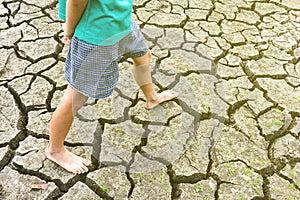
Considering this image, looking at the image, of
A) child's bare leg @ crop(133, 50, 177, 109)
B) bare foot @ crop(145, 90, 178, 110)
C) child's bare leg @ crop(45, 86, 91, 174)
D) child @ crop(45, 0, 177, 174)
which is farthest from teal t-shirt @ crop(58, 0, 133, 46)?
bare foot @ crop(145, 90, 178, 110)

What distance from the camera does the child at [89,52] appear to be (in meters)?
1.37

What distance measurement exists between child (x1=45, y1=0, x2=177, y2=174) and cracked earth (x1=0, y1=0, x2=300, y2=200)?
158 millimetres

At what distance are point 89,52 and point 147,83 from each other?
2.05 ft

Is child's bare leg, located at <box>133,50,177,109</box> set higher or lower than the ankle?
higher

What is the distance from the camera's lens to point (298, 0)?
328cm

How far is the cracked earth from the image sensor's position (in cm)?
186

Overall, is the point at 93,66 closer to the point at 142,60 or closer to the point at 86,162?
the point at 142,60

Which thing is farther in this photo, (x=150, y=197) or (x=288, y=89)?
(x=288, y=89)

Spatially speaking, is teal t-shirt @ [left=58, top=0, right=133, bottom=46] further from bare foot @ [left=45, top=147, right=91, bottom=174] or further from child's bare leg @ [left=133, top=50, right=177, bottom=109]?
bare foot @ [left=45, top=147, right=91, bottom=174]

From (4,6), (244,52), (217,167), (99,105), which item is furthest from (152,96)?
(4,6)

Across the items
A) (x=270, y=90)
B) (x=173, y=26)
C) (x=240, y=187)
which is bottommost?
(x=240, y=187)

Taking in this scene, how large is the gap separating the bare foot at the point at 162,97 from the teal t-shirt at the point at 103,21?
76 cm

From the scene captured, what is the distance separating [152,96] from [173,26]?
876 millimetres

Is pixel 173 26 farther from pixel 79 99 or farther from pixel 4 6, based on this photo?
pixel 79 99
